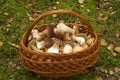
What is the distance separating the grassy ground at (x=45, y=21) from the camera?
3031 mm

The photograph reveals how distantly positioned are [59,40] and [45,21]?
1.12m

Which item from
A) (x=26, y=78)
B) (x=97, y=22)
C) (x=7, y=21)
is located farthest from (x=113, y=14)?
(x=26, y=78)

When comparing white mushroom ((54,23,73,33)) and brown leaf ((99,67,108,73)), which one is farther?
brown leaf ((99,67,108,73))

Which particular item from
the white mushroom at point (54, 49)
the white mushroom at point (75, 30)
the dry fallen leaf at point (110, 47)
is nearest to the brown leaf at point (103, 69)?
the dry fallen leaf at point (110, 47)

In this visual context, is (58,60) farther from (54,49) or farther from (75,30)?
(75,30)

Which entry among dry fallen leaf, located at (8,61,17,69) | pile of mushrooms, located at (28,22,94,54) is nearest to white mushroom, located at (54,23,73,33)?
pile of mushrooms, located at (28,22,94,54)

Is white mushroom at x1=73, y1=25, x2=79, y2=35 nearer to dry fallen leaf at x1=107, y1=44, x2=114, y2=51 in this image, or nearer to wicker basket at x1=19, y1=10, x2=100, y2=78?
wicker basket at x1=19, y1=10, x2=100, y2=78

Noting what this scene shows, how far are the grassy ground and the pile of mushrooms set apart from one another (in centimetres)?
34

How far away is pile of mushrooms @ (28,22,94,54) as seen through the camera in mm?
2762

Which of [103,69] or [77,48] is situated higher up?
[77,48]

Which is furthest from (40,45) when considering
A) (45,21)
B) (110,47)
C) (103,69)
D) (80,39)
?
(45,21)

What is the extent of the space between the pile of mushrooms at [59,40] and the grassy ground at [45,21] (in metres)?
0.34

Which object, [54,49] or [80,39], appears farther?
[80,39]

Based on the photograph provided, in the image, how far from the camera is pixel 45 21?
3.91m
